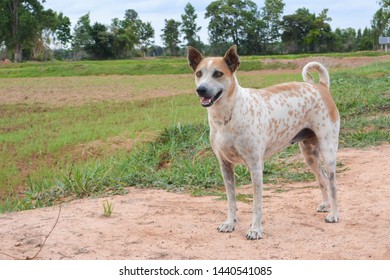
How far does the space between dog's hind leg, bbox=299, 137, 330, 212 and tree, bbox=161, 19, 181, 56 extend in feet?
112

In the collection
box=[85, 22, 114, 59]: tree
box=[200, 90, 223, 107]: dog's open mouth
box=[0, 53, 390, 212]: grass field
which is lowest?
box=[0, 53, 390, 212]: grass field

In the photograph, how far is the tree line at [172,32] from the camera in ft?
116

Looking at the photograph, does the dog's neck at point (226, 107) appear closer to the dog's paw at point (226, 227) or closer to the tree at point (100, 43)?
the dog's paw at point (226, 227)

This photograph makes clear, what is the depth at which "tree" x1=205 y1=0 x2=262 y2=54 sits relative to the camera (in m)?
32.5

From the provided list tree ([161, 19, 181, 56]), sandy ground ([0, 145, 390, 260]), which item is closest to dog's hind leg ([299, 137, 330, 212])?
sandy ground ([0, 145, 390, 260])

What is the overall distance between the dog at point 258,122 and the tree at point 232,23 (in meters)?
26.3

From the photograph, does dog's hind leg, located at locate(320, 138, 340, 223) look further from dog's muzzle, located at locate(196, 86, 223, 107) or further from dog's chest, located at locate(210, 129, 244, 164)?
dog's muzzle, located at locate(196, 86, 223, 107)

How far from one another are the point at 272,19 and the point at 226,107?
114 feet

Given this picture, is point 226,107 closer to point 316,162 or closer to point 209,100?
A: point 209,100

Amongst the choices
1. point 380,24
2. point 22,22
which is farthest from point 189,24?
point 380,24

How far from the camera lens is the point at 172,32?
1555 inches

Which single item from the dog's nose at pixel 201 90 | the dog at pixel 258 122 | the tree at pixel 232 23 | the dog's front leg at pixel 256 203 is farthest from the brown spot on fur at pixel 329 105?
the tree at pixel 232 23

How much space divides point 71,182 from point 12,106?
36.0ft

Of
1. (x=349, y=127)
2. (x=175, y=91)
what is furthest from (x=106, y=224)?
(x=175, y=91)
